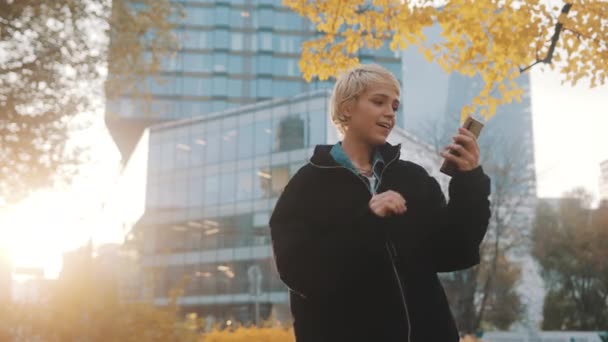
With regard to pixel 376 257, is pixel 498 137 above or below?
above

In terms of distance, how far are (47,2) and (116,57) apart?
2102 millimetres

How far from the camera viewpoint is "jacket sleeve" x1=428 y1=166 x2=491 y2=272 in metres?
2.08

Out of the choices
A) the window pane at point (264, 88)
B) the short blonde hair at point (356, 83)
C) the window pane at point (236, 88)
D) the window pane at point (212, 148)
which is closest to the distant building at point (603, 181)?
the window pane at point (212, 148)

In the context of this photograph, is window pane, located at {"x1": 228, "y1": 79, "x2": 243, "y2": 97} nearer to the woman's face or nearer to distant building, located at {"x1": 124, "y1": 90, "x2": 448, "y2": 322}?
distant building, located at {"x1": 124, "y1": 90, "x2": 448, "y2": 322}

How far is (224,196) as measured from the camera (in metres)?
45.7

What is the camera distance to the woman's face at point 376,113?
2.37 meters

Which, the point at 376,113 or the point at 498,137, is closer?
the point at 376,113

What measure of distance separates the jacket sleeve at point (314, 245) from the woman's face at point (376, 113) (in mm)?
287

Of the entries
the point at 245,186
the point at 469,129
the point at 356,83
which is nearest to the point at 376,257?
the point at 469,129

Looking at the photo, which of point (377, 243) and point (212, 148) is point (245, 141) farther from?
point (377, 243)

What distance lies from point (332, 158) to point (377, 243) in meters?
0.39

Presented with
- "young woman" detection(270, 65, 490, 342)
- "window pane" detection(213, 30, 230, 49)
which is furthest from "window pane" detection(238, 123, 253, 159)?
"young woman" detection(270, 65, 490, 342)

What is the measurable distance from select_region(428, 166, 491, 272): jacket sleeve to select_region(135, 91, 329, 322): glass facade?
38474 mm

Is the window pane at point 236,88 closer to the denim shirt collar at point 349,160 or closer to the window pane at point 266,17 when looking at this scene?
the window pane at point 266,17
